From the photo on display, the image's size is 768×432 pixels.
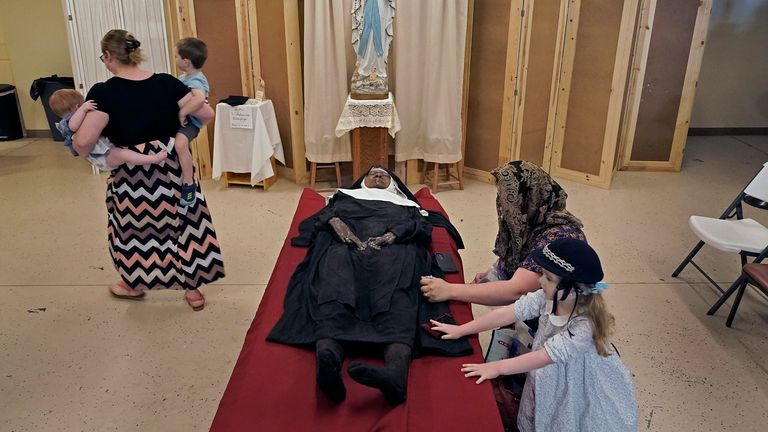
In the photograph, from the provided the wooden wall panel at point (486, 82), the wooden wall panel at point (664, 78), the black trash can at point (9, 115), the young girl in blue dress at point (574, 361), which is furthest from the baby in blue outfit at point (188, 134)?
the black trash can at point (9, 115)

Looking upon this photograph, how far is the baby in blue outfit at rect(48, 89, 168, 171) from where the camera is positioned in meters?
2.79

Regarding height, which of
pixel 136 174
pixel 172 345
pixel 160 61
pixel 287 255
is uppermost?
pixel 160 61

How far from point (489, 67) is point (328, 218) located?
9.71 feet

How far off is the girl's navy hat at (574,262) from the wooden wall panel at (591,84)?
3.60m

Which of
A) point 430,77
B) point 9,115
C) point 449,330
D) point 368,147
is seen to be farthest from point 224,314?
point 9,115

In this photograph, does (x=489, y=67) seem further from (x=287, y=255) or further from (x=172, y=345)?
(x=172, y=345)

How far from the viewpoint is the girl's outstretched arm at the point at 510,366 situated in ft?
6.27

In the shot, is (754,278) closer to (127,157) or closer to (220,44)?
(127,157)

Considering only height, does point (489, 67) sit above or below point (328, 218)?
above

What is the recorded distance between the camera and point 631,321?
11.0ft

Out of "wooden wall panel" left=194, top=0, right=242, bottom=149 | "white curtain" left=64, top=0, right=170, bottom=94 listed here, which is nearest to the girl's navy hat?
"wooden wall panel" left=194, top=0, right=242, bottom=149

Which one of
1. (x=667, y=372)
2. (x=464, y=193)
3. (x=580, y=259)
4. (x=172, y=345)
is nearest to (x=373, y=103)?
(x=464, y=193)

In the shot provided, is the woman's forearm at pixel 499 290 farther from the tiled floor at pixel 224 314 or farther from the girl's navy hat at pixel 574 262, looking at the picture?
the tiled floor at pixel 224 314

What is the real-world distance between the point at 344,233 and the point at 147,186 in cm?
109
